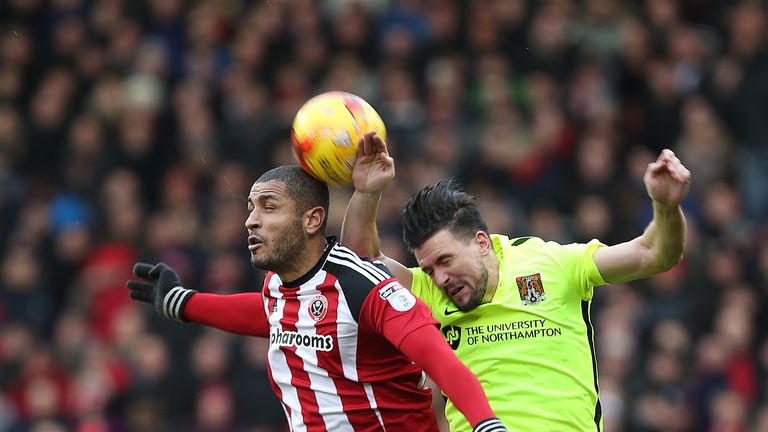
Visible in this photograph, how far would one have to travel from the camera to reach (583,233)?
1134cm

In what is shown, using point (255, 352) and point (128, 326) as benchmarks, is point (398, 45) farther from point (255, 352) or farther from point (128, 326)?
point (128, 326)

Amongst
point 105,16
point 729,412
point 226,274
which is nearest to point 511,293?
point 729,412

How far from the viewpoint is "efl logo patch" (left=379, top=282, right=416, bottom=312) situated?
5.30m

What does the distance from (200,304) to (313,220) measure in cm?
84

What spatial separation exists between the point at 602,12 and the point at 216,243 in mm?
4625

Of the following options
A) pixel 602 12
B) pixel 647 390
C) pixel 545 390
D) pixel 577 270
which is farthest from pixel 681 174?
pixel 602 12

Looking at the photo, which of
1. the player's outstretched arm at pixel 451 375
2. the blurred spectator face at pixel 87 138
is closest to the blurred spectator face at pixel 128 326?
the blurred spectator face at pixel 87 138

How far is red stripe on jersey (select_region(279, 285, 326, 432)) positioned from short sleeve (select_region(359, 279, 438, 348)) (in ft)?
1.23

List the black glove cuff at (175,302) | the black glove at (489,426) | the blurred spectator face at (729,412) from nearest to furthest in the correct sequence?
the black glove at (489,426)
the black glove cuff at (175,302)
the blurred spectator face at (729,412)

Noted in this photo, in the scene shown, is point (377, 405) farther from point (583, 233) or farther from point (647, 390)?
point (583, 233)

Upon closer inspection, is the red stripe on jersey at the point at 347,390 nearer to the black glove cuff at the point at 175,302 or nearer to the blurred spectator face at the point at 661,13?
the black glove cuff at the point at 175,302

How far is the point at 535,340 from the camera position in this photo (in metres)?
5.86

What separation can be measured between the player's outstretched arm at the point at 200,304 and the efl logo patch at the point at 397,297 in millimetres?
870

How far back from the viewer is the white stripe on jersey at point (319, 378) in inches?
221
